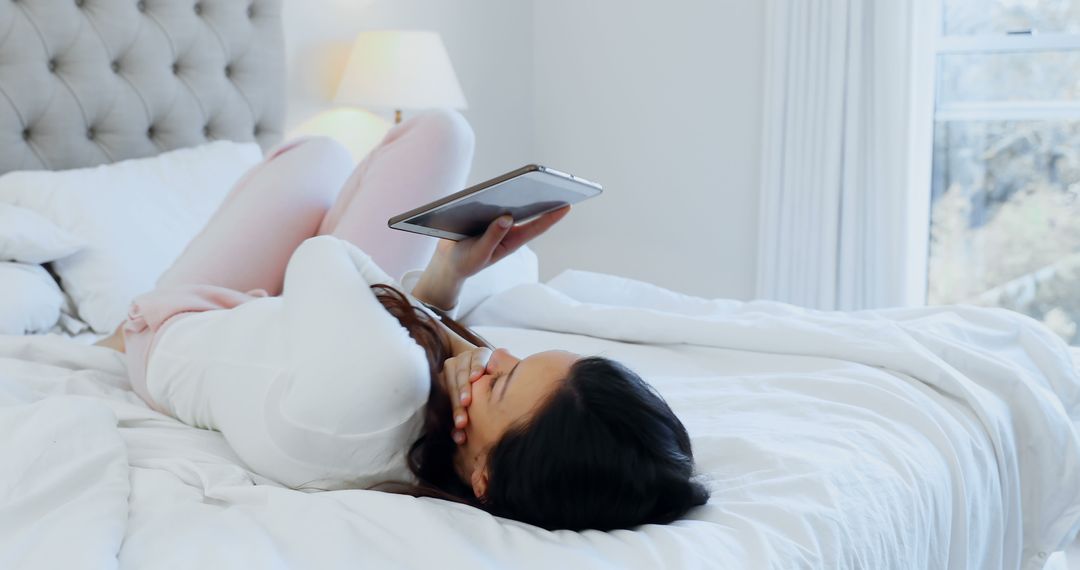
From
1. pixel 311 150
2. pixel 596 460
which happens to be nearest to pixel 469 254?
pixel 596 460

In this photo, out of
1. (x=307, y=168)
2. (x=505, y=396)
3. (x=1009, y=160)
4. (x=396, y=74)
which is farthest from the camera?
(x=1009, y=160)

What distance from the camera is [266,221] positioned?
5.91ft

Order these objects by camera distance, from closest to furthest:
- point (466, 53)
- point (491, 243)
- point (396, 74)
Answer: point (491, 243) < point (396, 74) < point (466, 53)

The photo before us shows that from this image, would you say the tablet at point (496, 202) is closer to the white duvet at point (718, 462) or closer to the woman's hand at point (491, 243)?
the woman's hand at point (491, 243)

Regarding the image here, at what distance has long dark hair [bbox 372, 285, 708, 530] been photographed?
90 cm

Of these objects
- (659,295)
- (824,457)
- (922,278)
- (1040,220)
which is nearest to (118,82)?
(659,295)

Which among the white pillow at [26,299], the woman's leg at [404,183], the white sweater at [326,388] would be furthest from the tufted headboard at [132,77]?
the white sweater at [326,388]

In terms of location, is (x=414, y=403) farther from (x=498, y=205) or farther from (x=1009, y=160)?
(x=1009, y=160)

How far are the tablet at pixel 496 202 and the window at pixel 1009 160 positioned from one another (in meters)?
2.32

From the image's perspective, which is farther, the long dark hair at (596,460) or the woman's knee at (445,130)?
the woman's knee at (445,130)

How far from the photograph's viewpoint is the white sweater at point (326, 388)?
3.13ft

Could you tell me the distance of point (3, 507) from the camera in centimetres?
83

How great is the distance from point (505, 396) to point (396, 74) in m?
2.03

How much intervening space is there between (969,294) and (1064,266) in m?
0.29
